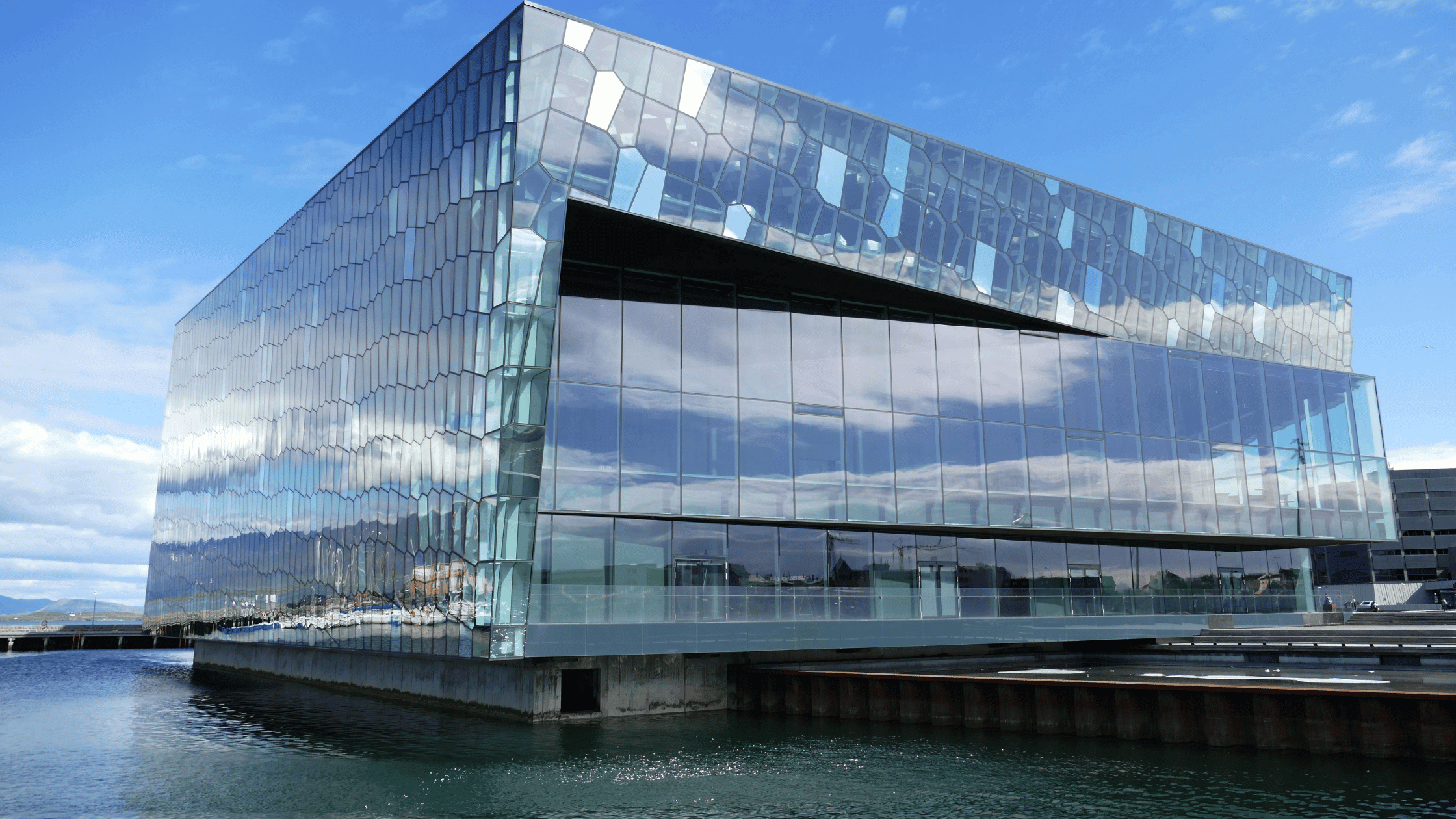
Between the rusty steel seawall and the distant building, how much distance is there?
297ft

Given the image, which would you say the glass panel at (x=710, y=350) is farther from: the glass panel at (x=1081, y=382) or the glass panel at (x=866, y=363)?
the glass panel at (x=1081, y=382)

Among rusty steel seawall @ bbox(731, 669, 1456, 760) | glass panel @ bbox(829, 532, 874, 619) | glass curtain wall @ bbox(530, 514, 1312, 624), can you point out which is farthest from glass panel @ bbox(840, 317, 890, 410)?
rusty steel seawall @ bbox(731, 669, 1456, 760)

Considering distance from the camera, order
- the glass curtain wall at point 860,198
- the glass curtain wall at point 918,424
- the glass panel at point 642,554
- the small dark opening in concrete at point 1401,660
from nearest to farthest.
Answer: the glass curtain wall at point 860,198, the small dark opening in concrete at point 1401,660, the glass panel at point 642,554, the glass curtain wall at point 918,424

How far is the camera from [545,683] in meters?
23.7

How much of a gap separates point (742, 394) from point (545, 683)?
8890mm

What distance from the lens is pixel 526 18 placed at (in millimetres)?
22703

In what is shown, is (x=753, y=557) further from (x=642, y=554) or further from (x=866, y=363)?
(x=866, y=363)

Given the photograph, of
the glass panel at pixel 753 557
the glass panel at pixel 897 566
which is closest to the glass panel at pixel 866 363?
the glass panel at pixel 897 566

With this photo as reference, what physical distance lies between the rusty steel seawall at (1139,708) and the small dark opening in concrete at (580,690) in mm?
4043

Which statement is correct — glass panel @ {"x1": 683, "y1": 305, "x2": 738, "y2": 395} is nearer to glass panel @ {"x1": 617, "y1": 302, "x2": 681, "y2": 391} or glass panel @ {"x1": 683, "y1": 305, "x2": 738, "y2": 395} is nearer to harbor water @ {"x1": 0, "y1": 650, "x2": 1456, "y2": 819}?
glass panel @ {"x1": 617, "y1": 302, "x2": 681, "y2": 391}

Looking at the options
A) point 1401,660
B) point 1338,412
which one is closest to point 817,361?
point 1401,660

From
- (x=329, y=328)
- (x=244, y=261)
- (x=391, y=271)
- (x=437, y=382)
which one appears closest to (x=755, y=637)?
(x=437, y=382)

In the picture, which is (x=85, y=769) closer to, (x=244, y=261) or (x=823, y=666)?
(x=823, y=666)

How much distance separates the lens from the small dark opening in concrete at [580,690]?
24453mm
